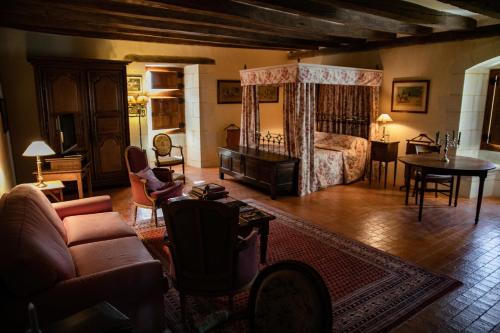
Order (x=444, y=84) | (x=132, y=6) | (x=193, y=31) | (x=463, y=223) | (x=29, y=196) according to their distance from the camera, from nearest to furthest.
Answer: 1. (x=29, y=196)
2. (x=132, y=6)
3. (x=463, y=223)
4. (x=193, y=31)
5. (x=444, y=84)

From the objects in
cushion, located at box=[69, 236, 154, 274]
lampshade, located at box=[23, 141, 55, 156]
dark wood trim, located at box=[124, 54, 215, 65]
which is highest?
dark wood trim, located at box=[124, 54, 215, 65]

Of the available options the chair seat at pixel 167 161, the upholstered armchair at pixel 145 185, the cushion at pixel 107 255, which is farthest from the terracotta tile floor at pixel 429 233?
the cushion at pixel 107 255

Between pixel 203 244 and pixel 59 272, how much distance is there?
2.93ft

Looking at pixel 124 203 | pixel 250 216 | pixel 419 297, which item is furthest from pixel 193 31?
pixel 419 297

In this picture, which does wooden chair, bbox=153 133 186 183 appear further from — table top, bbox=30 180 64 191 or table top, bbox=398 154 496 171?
table top, bbox=398 154 496 171

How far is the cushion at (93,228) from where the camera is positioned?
308 cm

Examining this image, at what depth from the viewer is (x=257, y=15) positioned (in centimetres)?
440

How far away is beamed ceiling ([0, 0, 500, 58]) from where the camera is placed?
151 inches

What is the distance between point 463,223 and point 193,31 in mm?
4733

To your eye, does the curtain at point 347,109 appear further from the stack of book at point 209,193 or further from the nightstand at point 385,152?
the stack of book at point 209,193

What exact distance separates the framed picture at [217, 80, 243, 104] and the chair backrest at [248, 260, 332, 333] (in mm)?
6907

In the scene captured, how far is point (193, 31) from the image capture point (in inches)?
209

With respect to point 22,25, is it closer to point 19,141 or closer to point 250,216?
point 19,141

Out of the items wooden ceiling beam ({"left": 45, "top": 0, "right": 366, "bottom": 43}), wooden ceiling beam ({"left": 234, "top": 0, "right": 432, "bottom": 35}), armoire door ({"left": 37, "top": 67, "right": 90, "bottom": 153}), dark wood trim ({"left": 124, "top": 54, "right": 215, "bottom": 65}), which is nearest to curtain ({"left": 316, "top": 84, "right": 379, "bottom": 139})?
wooden ceiling beam ({"left": 234, "top": 0, "right": 432, "bottom": 35})
